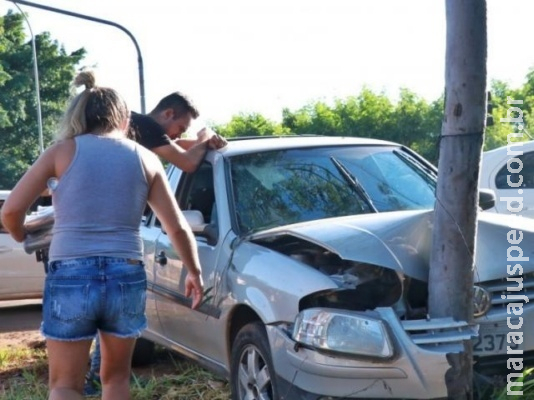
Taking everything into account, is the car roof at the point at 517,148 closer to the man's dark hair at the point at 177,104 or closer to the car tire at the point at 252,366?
the man's dark hair at the point at 177,104

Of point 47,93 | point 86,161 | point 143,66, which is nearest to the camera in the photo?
point 86,161

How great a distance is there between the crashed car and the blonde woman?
852 mm

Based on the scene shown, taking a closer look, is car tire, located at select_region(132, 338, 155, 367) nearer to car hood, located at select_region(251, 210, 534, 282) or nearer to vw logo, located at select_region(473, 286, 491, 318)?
car hood, located at select_region(251, 210, 534, 282)

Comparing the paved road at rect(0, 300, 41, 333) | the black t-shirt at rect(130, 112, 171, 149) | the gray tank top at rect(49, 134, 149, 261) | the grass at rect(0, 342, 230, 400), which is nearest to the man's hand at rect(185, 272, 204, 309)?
the gray tank top at rect(49, 134, 149, 261)

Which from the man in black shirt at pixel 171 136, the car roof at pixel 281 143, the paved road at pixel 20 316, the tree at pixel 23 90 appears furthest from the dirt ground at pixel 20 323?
the tree at pixel 23 90

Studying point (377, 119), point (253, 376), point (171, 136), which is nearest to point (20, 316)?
point (171, 136)

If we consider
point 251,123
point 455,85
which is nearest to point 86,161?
point 455,85

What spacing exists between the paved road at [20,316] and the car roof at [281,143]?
16.4 feet

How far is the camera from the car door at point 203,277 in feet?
15.7

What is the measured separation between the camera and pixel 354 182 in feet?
17.0

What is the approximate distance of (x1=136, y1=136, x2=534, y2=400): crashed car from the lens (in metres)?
3.73

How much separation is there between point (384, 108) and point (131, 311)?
2130cm

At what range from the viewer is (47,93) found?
145 ft

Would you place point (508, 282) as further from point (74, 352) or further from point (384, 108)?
point (384, 108)
